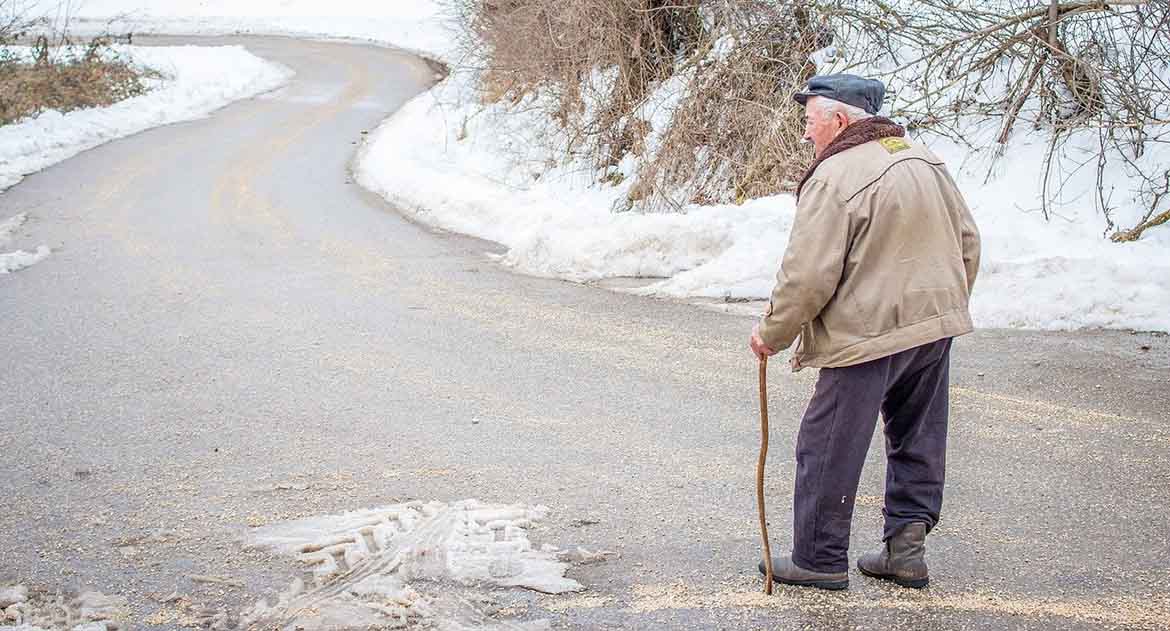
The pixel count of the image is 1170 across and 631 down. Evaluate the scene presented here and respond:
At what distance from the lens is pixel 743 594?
4.04 m

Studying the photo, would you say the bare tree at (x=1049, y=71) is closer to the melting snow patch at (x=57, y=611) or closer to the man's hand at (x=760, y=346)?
the man's hand at (x=760, y=346)

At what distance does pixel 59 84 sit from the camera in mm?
24656

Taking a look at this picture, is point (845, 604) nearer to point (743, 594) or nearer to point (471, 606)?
point (743, 594)

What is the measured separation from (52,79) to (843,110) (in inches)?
972

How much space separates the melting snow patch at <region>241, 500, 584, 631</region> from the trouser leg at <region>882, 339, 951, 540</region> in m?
1.24

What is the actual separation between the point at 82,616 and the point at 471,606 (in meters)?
1.37

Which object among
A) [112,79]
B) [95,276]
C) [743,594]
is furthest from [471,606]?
[112,79]

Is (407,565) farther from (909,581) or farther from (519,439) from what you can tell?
(909,581)

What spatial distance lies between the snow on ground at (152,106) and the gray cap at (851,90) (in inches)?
596

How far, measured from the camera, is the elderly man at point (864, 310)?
3732 mm

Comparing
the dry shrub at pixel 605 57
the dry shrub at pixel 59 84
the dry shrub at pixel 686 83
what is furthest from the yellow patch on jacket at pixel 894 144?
the dry shrub at pixel 59 84

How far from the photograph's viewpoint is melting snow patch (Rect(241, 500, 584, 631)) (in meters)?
3.88

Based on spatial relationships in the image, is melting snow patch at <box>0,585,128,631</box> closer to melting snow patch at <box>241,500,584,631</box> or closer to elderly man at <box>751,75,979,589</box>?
melting snow patch at <box>241,500,584,631</box>

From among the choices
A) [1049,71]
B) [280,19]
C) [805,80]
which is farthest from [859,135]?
[280,19]
